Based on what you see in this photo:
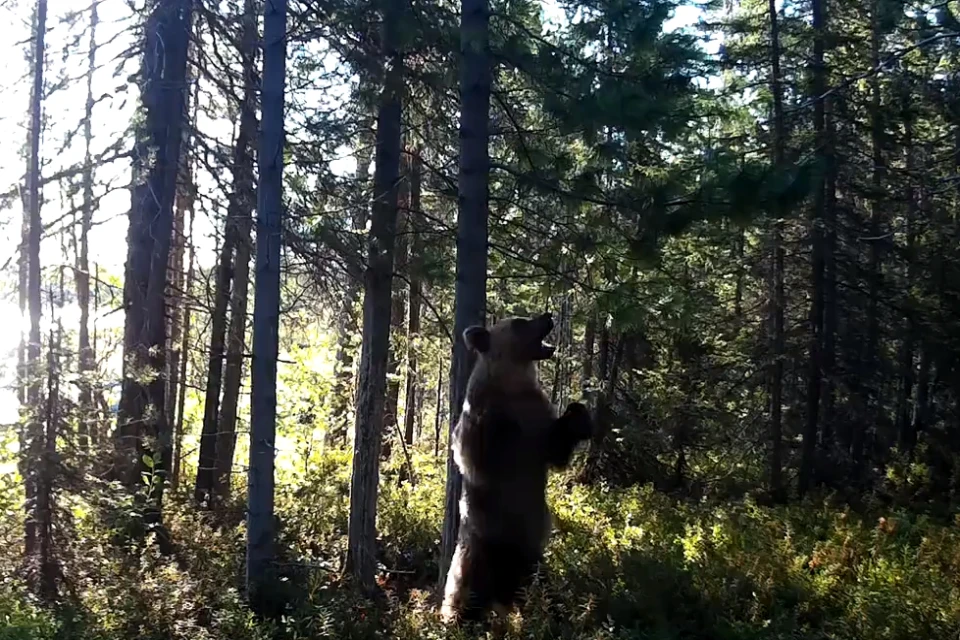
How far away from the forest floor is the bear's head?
2104mm

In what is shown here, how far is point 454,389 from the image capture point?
28.7ft

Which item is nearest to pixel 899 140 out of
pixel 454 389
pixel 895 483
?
pixel 895 483

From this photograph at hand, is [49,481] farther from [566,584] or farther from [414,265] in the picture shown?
[566,584]

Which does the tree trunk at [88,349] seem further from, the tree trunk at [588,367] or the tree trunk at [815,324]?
the tree trunk at [815,324]

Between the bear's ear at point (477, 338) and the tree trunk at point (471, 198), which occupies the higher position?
the tree trunk at point (471, 198)

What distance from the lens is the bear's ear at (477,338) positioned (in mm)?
7730

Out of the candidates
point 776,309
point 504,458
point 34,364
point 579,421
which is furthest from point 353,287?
point 776,309

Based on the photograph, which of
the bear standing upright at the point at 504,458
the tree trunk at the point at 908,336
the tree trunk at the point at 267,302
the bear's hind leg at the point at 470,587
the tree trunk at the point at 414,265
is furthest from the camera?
the tree trunk at the point at 908,336

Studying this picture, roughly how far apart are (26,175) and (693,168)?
799 cm

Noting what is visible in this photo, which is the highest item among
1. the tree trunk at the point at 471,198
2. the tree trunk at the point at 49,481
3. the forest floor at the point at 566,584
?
the tree trunk at the point at 471,198

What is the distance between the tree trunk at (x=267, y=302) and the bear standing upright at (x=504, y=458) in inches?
72.7

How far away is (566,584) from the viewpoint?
846 centimetres

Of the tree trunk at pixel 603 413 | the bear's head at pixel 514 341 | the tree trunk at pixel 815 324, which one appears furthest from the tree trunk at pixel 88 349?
the tree trunk at pixel 815 324

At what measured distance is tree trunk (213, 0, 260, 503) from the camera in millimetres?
10484
